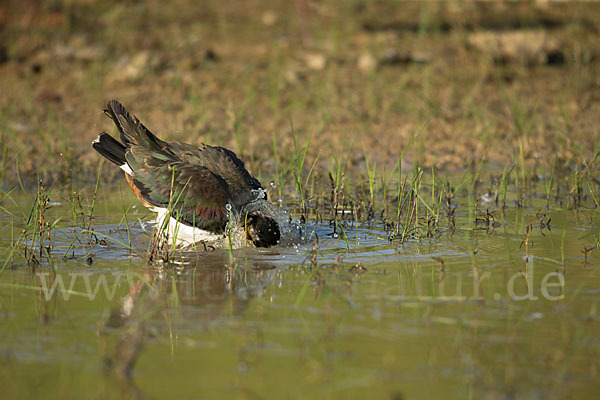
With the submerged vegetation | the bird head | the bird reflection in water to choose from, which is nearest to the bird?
the bird head

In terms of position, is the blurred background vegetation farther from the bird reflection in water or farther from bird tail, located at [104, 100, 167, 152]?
the bird reflection in water

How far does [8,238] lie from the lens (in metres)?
5.71

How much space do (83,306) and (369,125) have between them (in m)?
5.58

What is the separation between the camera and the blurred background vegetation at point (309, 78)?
8.57m

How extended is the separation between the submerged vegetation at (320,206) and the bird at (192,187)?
0.71 feet

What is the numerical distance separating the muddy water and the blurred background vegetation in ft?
8.72

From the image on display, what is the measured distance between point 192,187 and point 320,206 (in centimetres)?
131

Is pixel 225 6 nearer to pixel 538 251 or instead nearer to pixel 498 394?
pixel 538 251

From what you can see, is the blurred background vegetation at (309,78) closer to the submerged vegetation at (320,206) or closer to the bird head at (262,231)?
the submerged vegetation at (320,206)

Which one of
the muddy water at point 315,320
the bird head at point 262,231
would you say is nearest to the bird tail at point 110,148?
the muddy water at point 315,320

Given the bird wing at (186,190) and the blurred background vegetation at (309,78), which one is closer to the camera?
the bird wing at (186,190)

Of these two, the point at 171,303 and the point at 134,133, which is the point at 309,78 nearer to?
the point at 134,133

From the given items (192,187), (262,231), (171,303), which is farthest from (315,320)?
(192,187)

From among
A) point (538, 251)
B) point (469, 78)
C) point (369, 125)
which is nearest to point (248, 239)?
point (538, 251)
